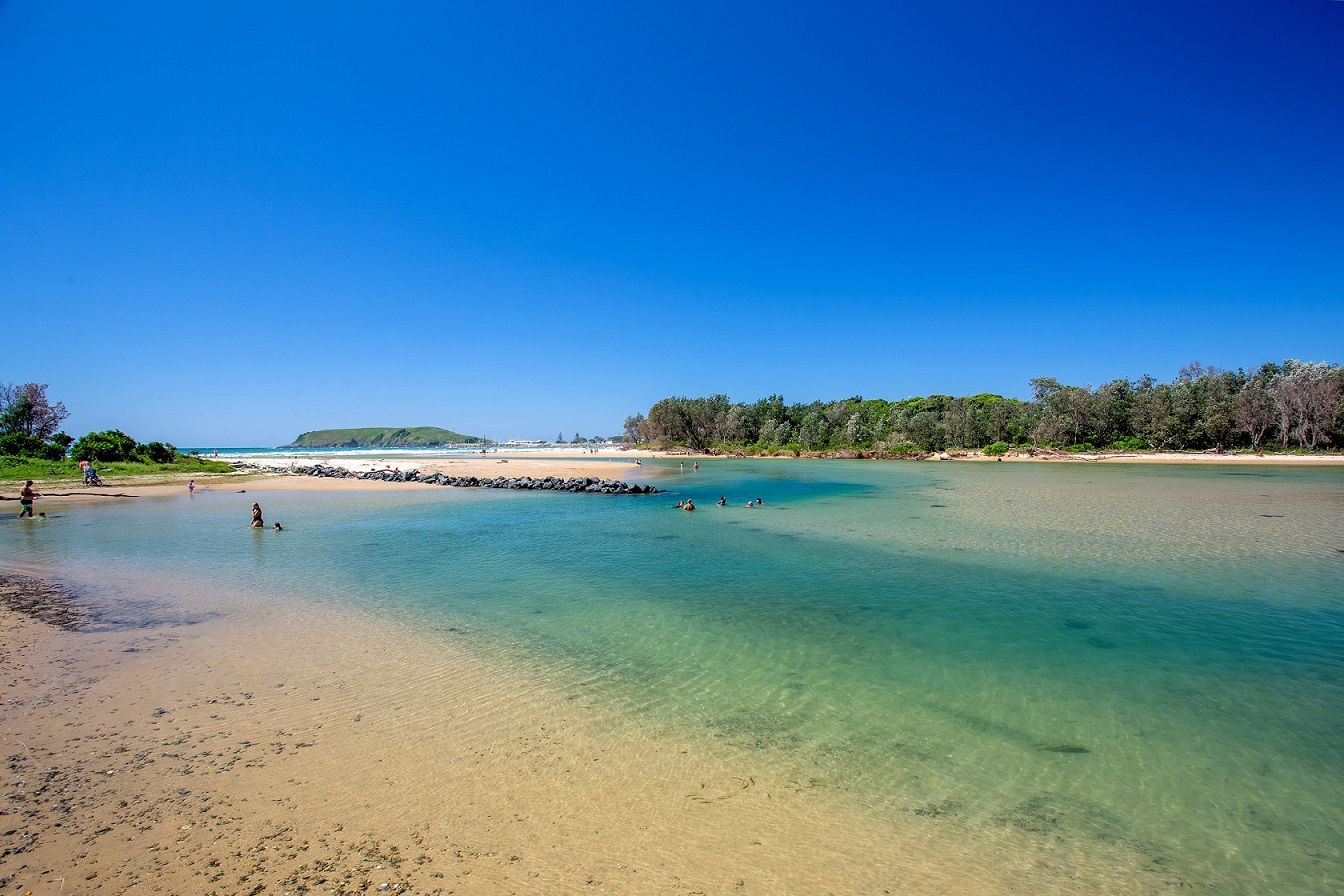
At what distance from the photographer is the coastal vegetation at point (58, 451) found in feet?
128

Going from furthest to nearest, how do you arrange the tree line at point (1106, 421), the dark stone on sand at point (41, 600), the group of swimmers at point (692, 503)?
1. the tree line at point (1106, 421)
2. the group of swimmers at point (692, 503)
3. the dark stone on sand at point (41, 600)


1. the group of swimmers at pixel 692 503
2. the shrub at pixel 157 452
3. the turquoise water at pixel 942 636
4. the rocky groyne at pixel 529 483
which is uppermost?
the shrub at pixel 157 452

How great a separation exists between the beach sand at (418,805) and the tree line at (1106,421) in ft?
290

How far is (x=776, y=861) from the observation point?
443cm

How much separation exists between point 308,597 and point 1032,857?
518 inches

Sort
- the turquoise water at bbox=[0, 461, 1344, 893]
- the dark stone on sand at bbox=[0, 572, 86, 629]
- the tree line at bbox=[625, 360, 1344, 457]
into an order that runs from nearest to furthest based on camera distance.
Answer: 1. the turquoise water at bbox=[0, 461, 1344, 893]
2. the dark stone on sand at bbox=[0, 572, 86, 629]
3. the tree line at bbox=[625, 360, 1344, 457]

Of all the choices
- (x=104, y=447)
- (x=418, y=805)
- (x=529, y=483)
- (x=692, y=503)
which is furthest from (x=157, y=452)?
(x=418, y=805)

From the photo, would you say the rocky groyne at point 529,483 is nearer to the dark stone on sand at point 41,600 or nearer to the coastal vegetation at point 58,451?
the coastal vegetation at point 58,451

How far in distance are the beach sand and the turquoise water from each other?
19.7 inches

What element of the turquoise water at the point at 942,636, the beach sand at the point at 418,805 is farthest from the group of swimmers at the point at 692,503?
the beach sand at the point at 418,805

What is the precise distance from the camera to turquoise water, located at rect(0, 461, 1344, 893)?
17.4 ft

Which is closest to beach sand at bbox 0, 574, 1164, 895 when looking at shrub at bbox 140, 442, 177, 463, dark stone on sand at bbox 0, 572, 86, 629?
dark stone on sand at bbox 0, 572, 86, 629

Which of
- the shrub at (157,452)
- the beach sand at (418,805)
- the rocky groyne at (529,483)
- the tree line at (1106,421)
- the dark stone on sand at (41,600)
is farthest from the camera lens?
the tree line at (1106,421)

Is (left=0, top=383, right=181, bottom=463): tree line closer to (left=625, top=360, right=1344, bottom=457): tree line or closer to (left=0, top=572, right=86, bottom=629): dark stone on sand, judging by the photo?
(left=0, top=572, right=86, bottom=629): dark stone on sand
